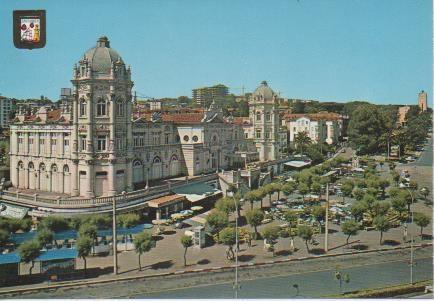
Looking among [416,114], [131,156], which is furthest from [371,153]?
[131,156]

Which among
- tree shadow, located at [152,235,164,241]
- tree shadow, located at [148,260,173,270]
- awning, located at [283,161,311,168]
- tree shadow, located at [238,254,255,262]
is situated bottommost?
tree shadow, located at [148,260,173,270]

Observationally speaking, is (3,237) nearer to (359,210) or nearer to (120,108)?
(120,108)

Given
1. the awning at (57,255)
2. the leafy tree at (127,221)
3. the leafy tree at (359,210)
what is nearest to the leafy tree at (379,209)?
the leafy tree at (359,210)

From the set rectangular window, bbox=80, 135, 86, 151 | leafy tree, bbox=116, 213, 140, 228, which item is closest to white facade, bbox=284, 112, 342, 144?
rectangular window, bbox=80, 135, 86, 151

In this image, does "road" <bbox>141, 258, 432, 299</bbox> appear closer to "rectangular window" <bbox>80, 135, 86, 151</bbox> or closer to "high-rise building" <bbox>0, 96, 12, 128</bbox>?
"rectangular window" <bbox>80, 135, 86, 151</bbox>

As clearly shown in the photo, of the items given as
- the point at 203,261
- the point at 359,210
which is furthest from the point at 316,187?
the point at 203,261

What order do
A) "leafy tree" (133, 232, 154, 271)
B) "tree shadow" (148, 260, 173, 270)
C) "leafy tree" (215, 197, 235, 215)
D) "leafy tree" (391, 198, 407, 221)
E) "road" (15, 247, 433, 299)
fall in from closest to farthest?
Result: 1. "road" (15, 247, 433, 299)
2. "leafy tree" (133, 232, 154, 271)
3. "tree shadow" (148, 260, 173, 270)
4. "leafy tree" (215, 197, 235, 215)
5. "leafy tree" (391, 198, 407, 221)
